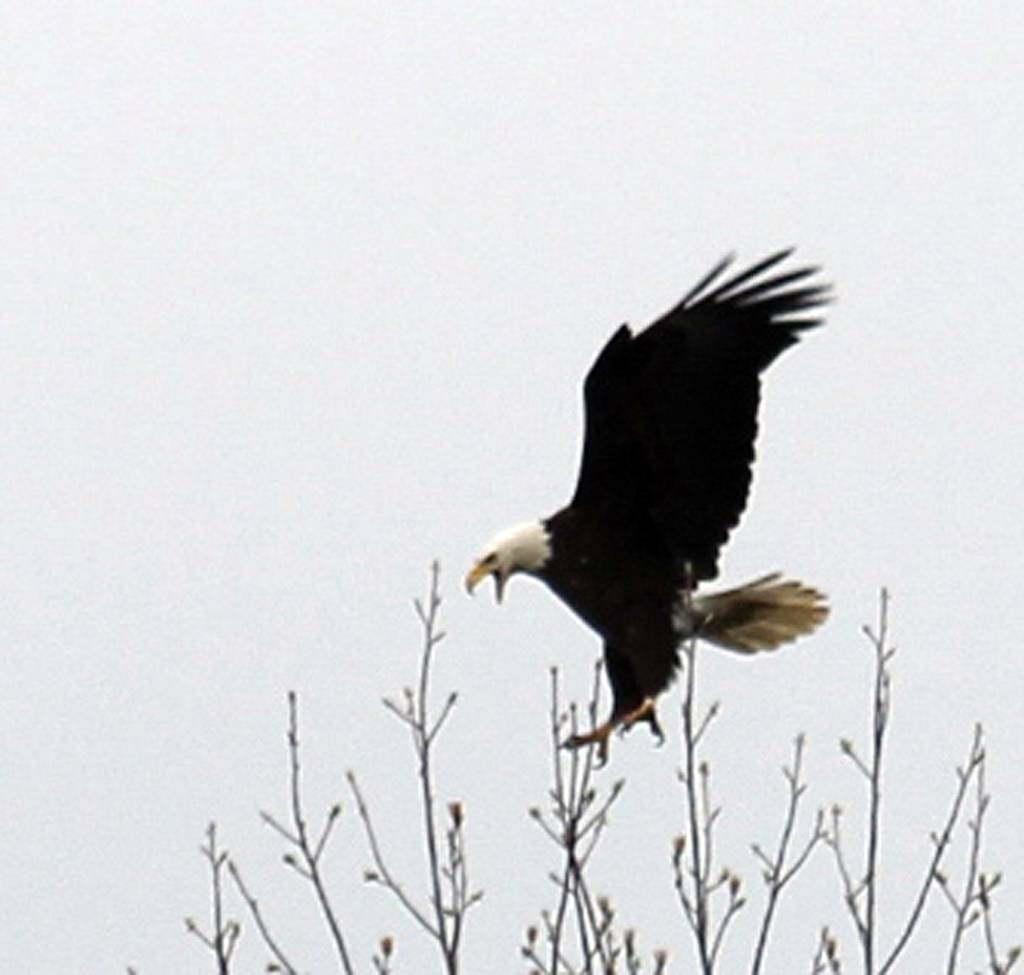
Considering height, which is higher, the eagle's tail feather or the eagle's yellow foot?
the eagle's tail feather

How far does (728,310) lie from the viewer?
27.4ft

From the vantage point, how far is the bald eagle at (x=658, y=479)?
8094 mm

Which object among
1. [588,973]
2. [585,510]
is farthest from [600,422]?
[588,973]

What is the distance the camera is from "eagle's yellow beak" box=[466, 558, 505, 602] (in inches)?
316

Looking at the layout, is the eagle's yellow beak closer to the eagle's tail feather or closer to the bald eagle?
the bald eagle

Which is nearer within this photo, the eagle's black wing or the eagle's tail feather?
the eagle's black wing

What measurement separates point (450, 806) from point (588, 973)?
62 centimetres

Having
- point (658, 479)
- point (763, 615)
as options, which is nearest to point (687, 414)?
point (658, 479)

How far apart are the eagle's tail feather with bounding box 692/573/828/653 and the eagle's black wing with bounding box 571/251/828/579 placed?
0.54m

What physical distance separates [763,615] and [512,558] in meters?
1.26

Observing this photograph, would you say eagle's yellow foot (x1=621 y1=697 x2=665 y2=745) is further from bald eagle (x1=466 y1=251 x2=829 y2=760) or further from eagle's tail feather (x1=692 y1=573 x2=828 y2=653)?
eagle's tail feather (x1=692 y1=573 x2=828 y2=653)

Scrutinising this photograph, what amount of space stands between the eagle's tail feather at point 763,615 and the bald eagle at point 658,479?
1.53 ft

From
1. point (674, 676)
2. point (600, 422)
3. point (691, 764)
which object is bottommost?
point (691, 764)

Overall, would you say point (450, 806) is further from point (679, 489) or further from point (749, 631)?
point (749, 631)
